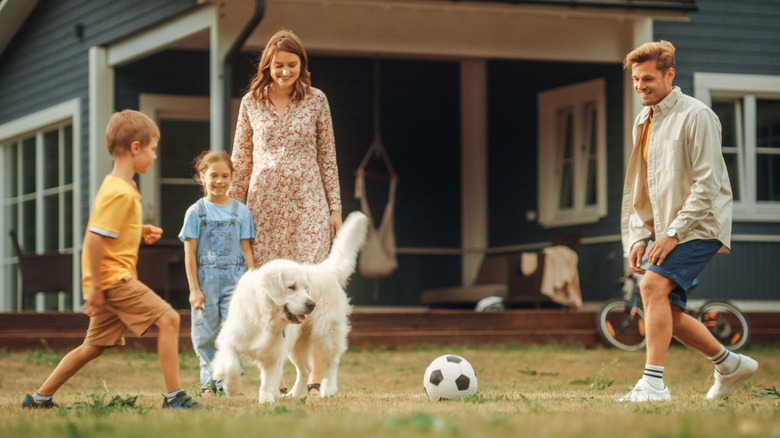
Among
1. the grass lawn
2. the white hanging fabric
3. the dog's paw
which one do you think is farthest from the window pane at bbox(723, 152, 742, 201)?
the dog's paw

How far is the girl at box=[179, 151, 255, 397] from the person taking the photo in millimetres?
5727

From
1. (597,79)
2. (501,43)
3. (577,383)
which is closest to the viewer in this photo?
(577,383)

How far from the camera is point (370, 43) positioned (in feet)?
35.0

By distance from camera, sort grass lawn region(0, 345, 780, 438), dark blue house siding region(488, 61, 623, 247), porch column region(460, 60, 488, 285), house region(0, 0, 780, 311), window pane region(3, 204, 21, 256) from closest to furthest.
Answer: grass lawn region(0, 345, 780, 438), house region(0, 0, 780, 311), dark blue house siding region(488, 61, 623, 247), porch column region(460, 60, 488, 285), window pane region(3, 204, 21, 256)

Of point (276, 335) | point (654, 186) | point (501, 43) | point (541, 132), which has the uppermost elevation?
point (501, 43)

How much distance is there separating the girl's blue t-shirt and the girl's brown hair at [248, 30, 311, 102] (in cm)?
66

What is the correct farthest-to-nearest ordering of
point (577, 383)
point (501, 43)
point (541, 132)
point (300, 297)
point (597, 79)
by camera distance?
point (541, 132)
point (597, 79)
point (501, 43)
point (577, 383)
point (300, 297)

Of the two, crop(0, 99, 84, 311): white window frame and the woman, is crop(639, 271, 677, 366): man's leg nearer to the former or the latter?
the woman

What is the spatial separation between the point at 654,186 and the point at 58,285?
8.29m

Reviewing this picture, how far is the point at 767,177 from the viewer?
1209 cm

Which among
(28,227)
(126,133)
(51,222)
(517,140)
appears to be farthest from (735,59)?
(28,227)

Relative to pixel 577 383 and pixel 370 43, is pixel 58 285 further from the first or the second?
pixel 577 383

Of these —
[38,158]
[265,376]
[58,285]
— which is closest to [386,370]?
[265,376]

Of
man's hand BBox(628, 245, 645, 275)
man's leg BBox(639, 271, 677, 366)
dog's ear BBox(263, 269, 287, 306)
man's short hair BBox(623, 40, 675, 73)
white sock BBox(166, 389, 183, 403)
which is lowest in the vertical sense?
white sock BBox(166, 389, 183, 403)
